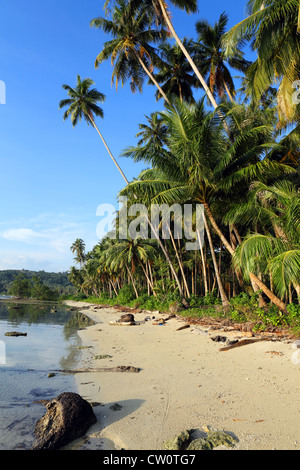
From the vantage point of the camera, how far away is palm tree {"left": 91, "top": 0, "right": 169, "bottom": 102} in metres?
17.6

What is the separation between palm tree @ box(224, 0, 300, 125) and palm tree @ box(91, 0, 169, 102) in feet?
27.6

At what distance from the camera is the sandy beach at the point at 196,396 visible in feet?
10.7

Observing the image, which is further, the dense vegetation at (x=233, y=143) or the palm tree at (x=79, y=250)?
the palm tree at (x=79, y=250)

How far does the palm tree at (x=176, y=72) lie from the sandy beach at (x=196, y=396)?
705 inches

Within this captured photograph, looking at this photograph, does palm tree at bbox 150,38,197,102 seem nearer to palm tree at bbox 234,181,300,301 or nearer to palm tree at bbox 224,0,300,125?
palm tree at bbox 224,0,300,125

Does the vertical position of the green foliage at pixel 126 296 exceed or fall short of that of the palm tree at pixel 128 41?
it falls short

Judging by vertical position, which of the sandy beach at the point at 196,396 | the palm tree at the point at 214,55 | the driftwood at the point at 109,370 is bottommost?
the driftwood at the point at 109,370

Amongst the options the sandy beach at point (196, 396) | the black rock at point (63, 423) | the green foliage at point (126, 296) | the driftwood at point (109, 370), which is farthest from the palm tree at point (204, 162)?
the green foliage at point (126, 296)

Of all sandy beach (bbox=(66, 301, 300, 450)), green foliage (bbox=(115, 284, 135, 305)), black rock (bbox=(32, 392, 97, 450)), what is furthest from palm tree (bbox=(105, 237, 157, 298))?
black rock (bbox=(32, 392, 97, 450))

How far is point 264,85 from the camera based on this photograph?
980cm

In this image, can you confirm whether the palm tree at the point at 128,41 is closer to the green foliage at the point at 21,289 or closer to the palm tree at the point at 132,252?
the palm tree at the point at 132,252
